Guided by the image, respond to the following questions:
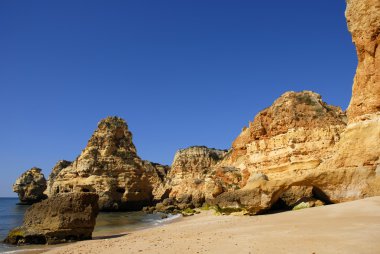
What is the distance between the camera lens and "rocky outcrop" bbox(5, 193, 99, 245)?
15312 mm

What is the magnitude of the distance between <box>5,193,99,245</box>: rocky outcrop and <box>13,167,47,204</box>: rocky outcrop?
68771 millimetres

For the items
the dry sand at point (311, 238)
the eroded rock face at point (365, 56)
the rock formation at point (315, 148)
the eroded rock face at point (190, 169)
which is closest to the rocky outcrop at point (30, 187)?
the eroded rock face at point (190, 169)

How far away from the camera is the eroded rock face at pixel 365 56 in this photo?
13172mm

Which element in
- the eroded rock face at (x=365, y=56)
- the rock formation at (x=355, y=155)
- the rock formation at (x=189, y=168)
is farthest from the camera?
the rock formation at (x=189, y=168)

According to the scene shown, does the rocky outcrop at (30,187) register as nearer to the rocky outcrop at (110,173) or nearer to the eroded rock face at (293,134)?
the rocky outcrop at (110,173)

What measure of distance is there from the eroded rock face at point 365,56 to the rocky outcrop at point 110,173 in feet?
127

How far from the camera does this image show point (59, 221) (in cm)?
1552

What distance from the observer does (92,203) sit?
1647cm

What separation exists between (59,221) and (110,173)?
35.7m

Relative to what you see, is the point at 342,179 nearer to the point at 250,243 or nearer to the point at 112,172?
the point at 250,243

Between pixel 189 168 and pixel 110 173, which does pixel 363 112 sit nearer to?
pixel 110 173

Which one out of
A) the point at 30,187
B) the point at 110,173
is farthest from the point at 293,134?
the point at 30,187

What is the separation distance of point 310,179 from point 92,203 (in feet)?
32.3

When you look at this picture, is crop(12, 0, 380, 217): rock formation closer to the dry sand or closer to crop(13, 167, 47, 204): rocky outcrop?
the dry sand
